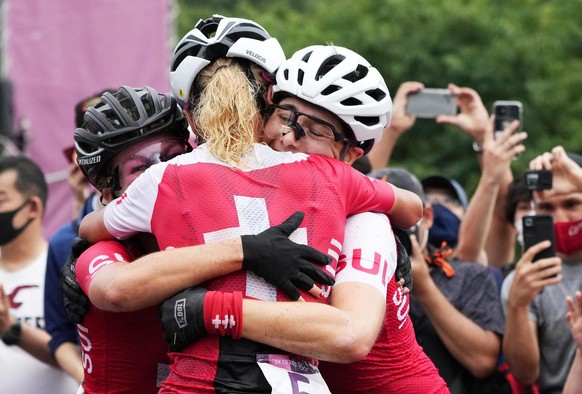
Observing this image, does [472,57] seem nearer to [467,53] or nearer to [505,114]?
[467,53]

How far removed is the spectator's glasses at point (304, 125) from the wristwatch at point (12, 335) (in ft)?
11.5

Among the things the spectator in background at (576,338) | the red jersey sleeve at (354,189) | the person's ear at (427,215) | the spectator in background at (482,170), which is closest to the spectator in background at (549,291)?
the spectator in background at (576,338)

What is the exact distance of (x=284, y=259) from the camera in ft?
13.1

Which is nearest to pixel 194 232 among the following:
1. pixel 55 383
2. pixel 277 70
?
pixel 277 70

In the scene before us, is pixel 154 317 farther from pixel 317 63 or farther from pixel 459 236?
pixel 459 236

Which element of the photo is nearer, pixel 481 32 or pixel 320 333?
pixel 320 333

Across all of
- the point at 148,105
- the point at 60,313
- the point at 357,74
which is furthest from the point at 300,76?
the point at 60,313

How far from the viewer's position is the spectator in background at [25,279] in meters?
7.75

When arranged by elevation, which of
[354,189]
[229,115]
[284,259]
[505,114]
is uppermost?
[229,115]

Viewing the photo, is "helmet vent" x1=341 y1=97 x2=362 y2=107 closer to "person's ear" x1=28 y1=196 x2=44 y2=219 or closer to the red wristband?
the red wristband

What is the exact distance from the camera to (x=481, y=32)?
33000 mm

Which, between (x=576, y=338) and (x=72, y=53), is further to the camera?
(x=72, y=53)

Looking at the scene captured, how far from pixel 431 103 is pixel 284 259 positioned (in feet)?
14.3

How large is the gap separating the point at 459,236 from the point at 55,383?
2892mm
